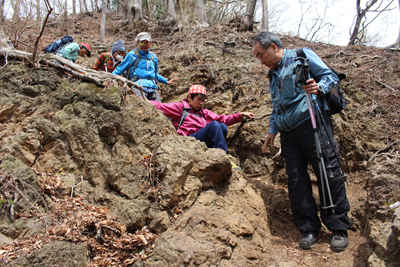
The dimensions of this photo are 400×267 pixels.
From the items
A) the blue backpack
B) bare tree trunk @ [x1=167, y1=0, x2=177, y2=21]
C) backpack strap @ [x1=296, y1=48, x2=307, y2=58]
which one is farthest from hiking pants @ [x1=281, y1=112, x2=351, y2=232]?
bare tree trunk @ [x1=167, y1=0, x2=177, y2=21]

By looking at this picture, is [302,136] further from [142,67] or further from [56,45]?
[56,45]

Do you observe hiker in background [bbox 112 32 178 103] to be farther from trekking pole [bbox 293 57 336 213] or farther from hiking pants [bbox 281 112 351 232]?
trekking pole [bbox 293 57 336 213]

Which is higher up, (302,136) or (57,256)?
(302,136)

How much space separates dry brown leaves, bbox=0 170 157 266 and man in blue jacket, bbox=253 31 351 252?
6.16 ft

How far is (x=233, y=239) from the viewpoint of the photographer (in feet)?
10.4

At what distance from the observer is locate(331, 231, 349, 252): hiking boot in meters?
2.94

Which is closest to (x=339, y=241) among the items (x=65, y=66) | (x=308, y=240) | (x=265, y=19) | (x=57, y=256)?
(x=308, y=240)

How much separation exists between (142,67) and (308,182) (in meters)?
4.16

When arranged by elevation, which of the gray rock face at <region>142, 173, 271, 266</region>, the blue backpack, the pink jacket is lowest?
the gray rock face at <region>142, 173, 271, 266</region>

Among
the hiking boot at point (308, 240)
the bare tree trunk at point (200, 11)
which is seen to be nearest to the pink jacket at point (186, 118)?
the hiking boot at point (308, 240)

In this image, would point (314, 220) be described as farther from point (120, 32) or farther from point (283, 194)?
point (120, 32)

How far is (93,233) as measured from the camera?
2.83 m

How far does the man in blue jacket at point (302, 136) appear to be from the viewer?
3043mm

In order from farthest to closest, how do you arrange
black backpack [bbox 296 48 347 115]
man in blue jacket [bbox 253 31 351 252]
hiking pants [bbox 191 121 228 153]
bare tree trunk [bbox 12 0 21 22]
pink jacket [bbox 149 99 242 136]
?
bare tree trunk [bbox 12 0 21 22] < pink jacket [bbox 149 99 242 136] < hiking pants [bbox 191 121 228 153] < black backpack [bbox 296 48 347 115] < man in blue jacket [bbox 253 31 351 252]
